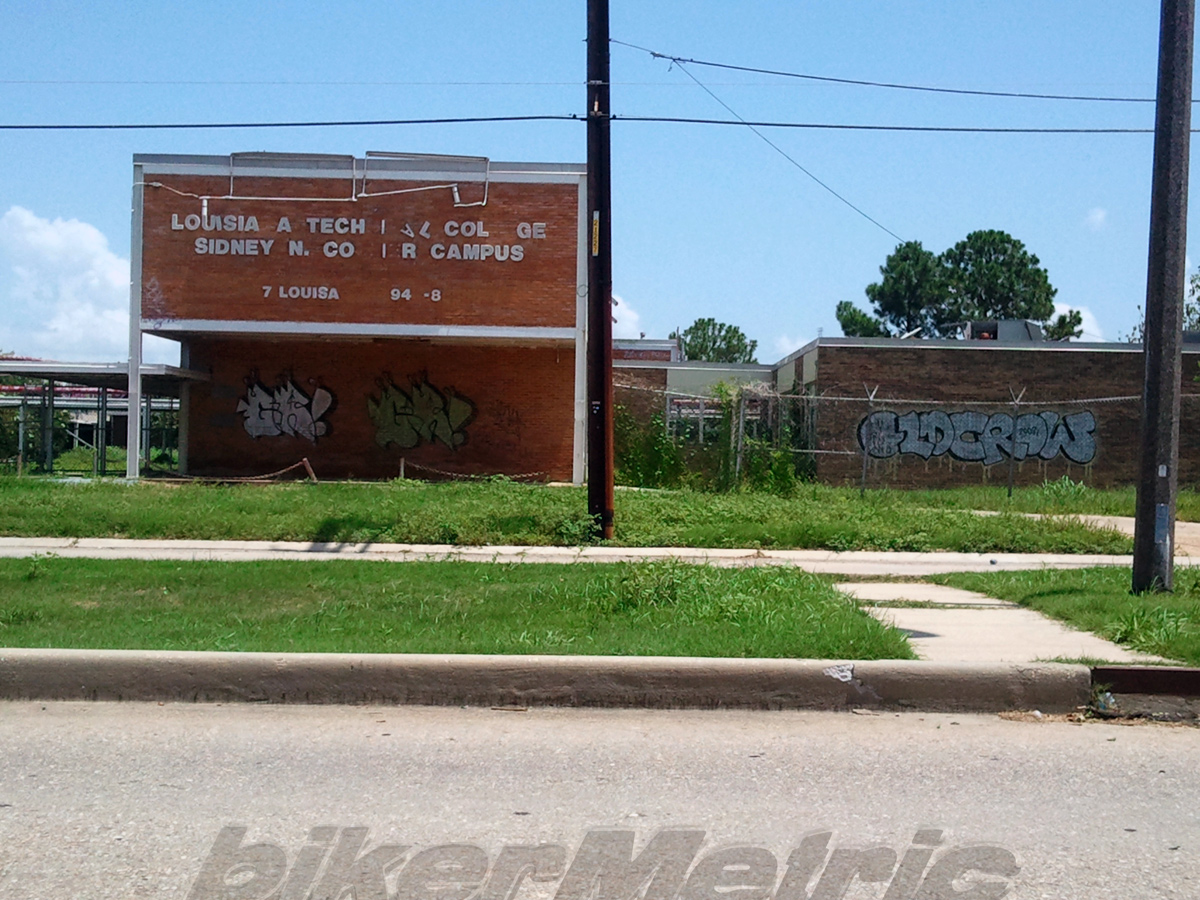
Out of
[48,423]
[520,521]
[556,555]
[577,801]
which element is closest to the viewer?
[577,801]

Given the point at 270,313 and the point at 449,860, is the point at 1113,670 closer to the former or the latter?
the point at 449,860

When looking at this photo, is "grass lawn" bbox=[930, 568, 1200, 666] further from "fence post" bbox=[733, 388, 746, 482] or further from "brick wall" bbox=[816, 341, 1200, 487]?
"brick wall" bbox=[816, 341, 1200, 487]

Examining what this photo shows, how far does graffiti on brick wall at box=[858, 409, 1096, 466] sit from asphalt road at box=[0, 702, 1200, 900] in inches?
793

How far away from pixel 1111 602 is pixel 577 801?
20.4 ft

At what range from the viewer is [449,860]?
15.1 feet

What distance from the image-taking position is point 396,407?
26.8m

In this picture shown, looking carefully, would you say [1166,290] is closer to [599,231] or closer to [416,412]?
[599,231]

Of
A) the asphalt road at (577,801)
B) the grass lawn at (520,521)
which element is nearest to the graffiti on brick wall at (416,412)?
the grass lawn at (520,521)

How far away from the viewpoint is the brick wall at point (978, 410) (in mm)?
26547

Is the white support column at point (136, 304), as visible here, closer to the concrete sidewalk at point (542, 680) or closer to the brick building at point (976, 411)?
the brick building at point (976, 411)

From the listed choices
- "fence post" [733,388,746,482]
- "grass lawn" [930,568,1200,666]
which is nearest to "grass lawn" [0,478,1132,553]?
"fence post" [733,388,746,482]

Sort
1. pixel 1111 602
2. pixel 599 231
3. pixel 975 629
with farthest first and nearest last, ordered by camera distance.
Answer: pixel 599 231
pixel 1111 602
pixel 975 629

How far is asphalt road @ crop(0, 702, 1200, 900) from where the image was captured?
14.7 feet

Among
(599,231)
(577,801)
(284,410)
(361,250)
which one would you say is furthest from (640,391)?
(577,801)
